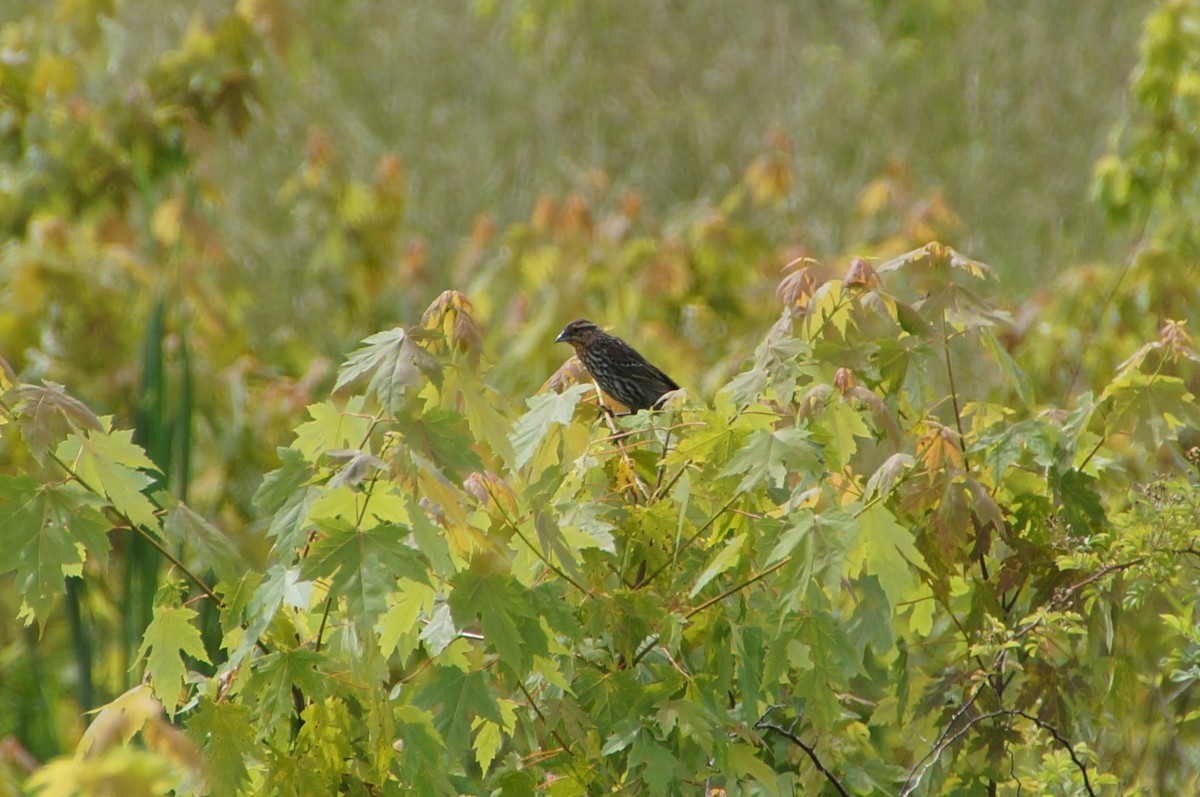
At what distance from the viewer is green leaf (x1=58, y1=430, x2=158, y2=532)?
2.19m

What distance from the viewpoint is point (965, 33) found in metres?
11.4

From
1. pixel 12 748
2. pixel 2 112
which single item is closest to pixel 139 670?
pixel 12 748

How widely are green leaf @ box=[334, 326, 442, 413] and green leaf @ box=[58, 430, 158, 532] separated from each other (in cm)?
33

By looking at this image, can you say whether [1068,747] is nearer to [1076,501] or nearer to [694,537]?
[1076,501]

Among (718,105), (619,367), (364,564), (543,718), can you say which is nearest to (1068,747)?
(543,718)

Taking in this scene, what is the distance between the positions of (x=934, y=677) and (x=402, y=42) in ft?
30.5

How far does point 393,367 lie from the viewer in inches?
81.6

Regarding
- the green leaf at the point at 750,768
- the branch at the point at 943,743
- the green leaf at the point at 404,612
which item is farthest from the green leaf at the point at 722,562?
the branch at the point at 943,743

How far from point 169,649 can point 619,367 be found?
2.50 metres

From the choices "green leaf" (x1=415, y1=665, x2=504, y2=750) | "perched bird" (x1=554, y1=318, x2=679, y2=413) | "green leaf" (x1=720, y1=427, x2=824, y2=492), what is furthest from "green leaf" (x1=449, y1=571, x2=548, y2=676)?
"perched bird" (x1=554, y1=318, x2=679, y2=413)

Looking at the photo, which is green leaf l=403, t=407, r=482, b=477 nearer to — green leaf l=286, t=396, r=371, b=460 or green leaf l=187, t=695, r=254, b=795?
green leaf l=286, t=396, r=371, b=460

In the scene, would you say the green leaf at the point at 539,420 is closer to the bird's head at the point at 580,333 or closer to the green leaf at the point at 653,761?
the green leaf at the point at 653,761

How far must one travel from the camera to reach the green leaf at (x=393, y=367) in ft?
6.72

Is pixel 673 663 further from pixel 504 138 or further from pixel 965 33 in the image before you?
pixel 965 33
